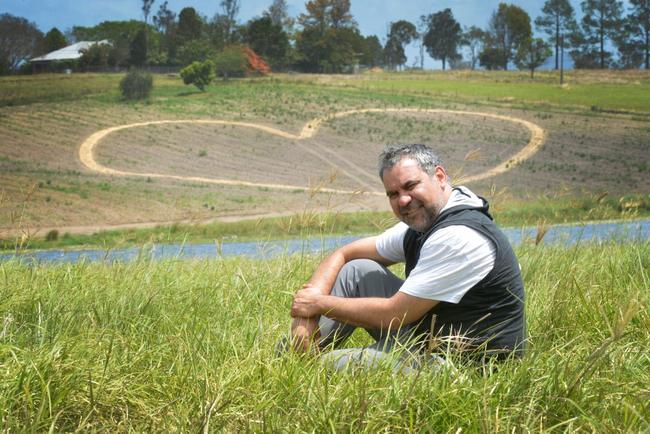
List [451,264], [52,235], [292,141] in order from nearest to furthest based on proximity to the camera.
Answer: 1. [451,264]
2. [52,235]
3. [292,141]

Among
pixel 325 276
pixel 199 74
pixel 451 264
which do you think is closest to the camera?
pixel 451 264

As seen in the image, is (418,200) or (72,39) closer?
(418,200)

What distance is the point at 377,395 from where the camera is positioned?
6.66 ft

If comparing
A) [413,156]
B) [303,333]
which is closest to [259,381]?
[303,333]

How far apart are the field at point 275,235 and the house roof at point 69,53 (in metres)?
0.26

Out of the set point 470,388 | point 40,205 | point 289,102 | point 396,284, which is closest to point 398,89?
point 289,102

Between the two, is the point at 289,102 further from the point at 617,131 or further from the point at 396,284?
the point at 396,284

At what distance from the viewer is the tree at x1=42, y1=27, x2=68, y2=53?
816 cm

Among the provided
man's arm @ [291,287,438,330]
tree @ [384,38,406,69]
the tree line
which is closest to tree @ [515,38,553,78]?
the tree line

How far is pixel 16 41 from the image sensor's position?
8.12 metres

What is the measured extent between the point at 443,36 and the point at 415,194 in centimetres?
748

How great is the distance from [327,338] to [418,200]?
2.03 feet

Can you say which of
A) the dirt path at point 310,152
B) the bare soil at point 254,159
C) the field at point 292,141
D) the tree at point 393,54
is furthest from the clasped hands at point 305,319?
the tree at point 393,54

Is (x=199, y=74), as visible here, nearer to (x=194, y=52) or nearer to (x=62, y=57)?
(x=194, y=52)
